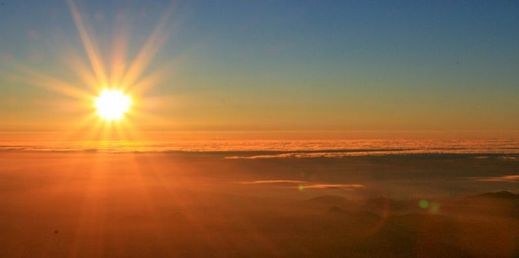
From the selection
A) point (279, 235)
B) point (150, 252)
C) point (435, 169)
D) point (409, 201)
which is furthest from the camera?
point (435, 169)

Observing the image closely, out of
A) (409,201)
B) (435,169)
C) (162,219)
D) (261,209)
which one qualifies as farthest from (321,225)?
(435,169)

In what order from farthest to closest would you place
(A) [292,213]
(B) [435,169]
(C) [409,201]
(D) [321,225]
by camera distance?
(B) [435,169] → (C) [409,201] → (A) [292,213] → (D) [321,225]

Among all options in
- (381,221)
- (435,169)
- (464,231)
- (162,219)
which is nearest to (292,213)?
(381,221)

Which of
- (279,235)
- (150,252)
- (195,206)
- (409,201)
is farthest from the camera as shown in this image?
(409,201)

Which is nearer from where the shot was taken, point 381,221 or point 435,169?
point 381,221

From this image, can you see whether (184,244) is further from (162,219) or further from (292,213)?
(292,213)

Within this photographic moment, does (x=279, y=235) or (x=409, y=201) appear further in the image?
(x=409, y=201)

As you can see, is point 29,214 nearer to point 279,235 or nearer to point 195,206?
point 195,206

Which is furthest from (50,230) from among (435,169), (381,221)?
(435,169)

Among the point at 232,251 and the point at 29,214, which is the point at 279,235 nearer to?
the point at 232,251

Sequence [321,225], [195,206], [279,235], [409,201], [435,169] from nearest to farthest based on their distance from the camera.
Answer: [279,235] → [321,225] → [195,206] → [409,201] → [435,169]
